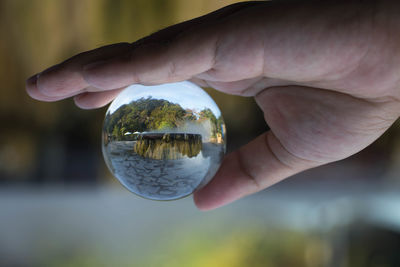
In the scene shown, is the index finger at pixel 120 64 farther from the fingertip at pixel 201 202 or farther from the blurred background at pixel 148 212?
the blurred background at pixel 148 212

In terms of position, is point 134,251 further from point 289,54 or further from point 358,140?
point 289,54

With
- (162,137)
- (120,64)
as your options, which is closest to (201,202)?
(162,137)

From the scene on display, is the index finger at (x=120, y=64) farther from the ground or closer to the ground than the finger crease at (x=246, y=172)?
farther from the ground

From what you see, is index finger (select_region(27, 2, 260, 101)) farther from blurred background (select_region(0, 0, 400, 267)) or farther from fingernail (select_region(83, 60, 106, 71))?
blurred background (select_region(0, 0, 400, 267))

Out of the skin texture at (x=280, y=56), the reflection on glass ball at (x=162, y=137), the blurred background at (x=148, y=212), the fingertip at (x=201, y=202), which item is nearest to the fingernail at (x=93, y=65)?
the skin texture at (x=280, y=56)

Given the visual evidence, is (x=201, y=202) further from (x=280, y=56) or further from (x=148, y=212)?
(x=148, y=212)
